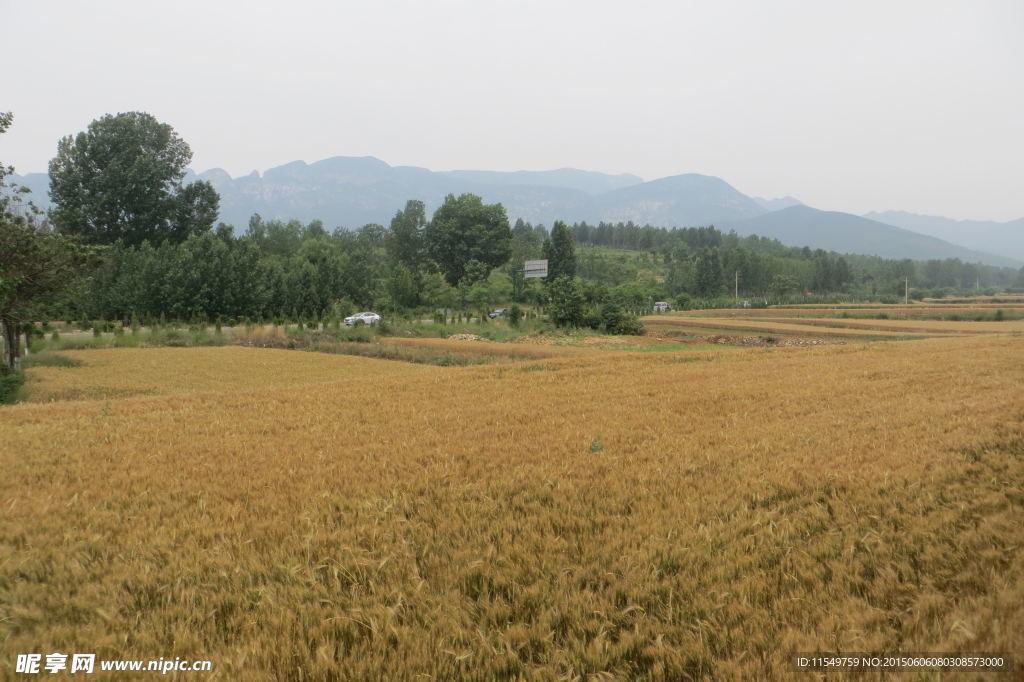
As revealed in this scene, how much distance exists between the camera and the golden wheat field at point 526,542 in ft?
9.81

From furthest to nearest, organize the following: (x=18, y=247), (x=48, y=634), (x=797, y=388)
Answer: (x=18, y=247) < (x=797, y=388) < (x=48, y=634)

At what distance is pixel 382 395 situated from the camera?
11039 millimetres

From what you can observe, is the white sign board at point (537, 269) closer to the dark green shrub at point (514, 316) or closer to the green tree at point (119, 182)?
the dark green shrub at point (514, 316)

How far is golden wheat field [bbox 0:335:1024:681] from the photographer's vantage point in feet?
9.81

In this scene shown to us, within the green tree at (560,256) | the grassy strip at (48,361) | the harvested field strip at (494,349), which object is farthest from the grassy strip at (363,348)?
the green tree at (560,256)

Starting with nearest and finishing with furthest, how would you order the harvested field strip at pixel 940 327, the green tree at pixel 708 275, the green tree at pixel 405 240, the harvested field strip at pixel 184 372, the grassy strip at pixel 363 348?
1. the harvested field strip at pixel 184 372
2. the grassy strip at pixel 363 348
3. the harvested field strip at pixel 940 327
4. the green tree at pixel 405 240
5. the green tree at pixel 708 275

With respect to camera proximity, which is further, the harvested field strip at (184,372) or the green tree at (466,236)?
the green tree at (466,236)

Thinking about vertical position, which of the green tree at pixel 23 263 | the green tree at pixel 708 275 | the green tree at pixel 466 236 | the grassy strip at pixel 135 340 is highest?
the green tree at pixel 466 236

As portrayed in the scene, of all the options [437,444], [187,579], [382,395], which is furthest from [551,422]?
[187,579]

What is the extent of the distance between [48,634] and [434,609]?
7.48 ft

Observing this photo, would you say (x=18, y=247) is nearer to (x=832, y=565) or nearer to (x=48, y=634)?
(x=48, y=634)

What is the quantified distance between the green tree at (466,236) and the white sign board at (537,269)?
10.1 m

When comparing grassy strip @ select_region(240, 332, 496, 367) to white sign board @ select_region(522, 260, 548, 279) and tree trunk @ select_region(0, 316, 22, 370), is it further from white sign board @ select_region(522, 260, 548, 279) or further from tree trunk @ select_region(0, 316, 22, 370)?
white sign board @ select_region(522, 260, 548, 279)

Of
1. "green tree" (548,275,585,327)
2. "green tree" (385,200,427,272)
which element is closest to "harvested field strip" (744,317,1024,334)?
"green tree" (548,275,585,327)
